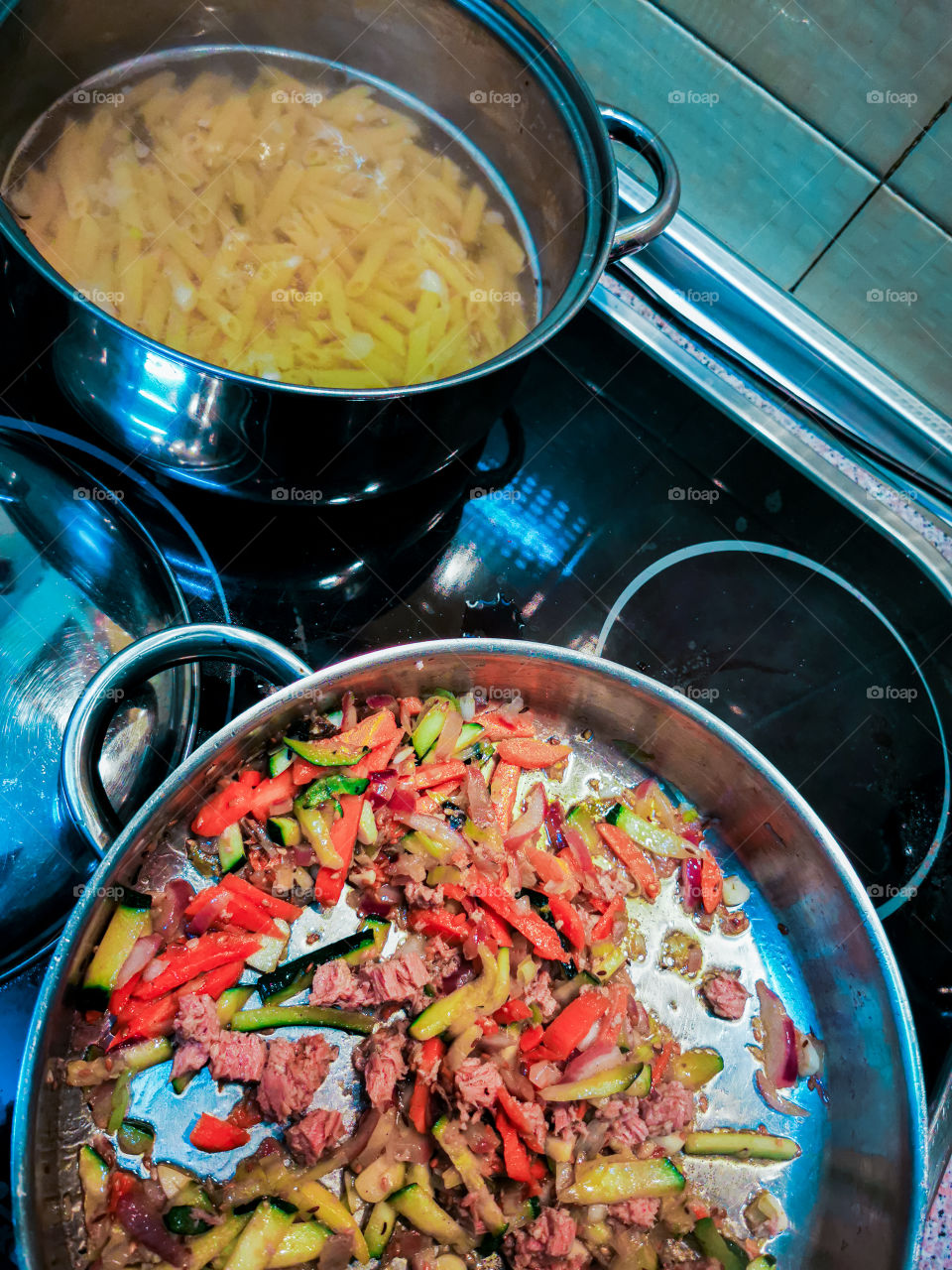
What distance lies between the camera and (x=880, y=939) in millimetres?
1107

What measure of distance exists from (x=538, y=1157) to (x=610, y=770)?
1.73 ft

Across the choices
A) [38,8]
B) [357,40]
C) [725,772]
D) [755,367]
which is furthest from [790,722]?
[38,8]

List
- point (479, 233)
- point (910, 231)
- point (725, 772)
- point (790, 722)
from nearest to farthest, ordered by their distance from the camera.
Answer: point (725, 772)
point (790, 722)
point (479, 233)
point (910, 231)

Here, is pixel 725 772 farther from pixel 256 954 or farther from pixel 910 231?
pixel 910 231

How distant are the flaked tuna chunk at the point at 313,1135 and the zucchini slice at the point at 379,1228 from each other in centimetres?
9

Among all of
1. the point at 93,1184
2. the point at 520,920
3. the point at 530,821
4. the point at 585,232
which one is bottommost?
the point at 93,1184

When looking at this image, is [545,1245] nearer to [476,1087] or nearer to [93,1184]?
[476,1087]

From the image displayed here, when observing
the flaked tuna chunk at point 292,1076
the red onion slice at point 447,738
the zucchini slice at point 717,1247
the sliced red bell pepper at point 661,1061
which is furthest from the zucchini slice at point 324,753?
the zucchini slice at point 717,1247

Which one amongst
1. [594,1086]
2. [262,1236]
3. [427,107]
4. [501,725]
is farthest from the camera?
[427,107]

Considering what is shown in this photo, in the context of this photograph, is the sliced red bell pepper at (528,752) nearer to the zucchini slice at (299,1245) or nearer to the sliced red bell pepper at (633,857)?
the sliced red bell pepper at (633,857)

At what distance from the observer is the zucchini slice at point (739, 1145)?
112cm

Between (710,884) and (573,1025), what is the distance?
0.97 ft

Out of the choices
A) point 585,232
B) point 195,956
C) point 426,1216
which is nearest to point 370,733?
point 195,956

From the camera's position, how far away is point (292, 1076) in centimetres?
105
